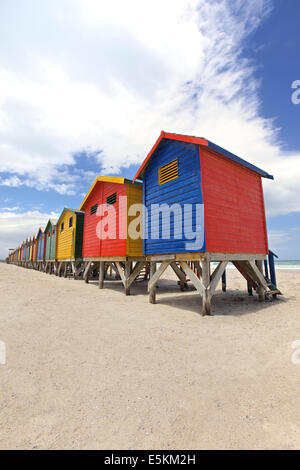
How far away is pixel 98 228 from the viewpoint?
13414 mm

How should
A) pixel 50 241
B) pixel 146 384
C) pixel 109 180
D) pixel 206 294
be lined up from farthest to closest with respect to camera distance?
pixel 50 241
pixel 109 180
pixel 206 294
pixel 146 384

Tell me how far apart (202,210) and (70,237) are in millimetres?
14432

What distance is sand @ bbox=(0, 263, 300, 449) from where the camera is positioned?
2.09 m

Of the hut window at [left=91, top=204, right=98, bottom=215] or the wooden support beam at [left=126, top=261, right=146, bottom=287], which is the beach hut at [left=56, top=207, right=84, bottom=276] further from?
the wooden support beam at [left=126, top=261, right=146, bottom=287]

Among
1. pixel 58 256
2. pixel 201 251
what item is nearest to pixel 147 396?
pixel 201 251

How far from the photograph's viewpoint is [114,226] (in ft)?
38.4

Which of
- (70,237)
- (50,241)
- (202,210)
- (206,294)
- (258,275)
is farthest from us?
(50,241)

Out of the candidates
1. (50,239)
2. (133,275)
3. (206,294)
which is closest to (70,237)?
(50,239)

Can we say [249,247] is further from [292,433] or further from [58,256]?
[58,256]

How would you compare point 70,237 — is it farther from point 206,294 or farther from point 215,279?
point 206,294

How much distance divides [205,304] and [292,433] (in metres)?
4.54

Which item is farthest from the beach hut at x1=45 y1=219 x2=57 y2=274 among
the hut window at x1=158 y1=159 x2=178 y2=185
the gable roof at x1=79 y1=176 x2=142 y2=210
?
the hut window at x1=158 y1=159 x2=178 y2=185

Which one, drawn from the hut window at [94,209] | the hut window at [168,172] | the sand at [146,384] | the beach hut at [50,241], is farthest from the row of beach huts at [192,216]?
the beach hut at [50,241]

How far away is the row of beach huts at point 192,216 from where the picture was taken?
7.16m
